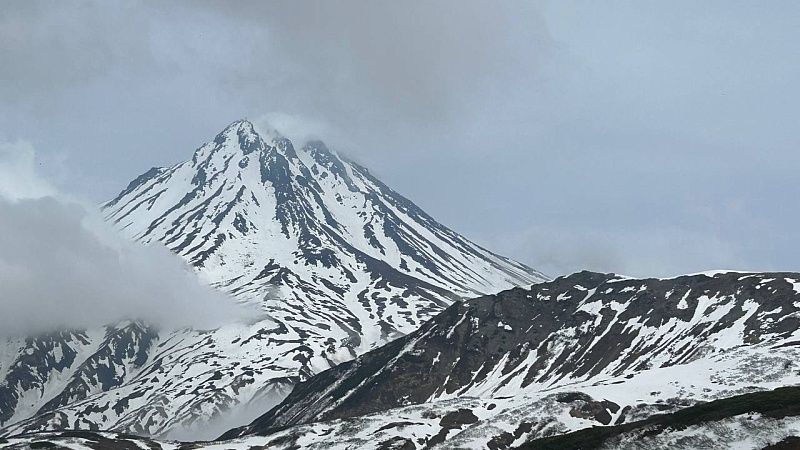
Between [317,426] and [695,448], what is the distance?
103 metres

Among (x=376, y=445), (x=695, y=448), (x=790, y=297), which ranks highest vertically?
(x=790, y=297)

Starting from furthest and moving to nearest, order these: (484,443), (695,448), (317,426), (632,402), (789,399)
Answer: (317,426) < (632,402) < (484,443) < (789,399) < (695,448)

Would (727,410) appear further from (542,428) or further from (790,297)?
(790,297)

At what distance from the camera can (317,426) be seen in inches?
6393

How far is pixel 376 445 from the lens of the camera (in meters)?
137

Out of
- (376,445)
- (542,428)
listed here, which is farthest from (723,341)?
(376,445)

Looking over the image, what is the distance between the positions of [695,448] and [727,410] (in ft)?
26.0

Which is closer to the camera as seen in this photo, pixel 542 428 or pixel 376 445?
pixel 542 428

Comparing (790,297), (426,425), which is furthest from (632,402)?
(790,297)

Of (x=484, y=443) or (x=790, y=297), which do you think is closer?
(x=484, y=443)

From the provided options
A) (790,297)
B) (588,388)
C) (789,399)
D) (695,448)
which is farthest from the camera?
(790,297)

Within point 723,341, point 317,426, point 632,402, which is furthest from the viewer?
point 723,341

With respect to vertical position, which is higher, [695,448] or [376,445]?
[376,445]

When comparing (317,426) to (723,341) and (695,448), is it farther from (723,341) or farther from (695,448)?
(695,448)
